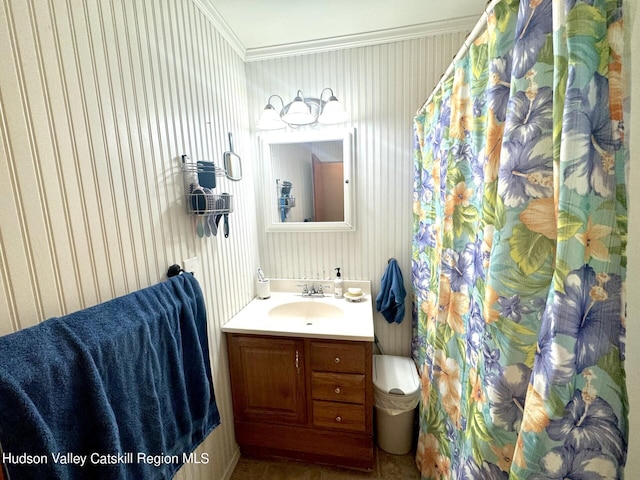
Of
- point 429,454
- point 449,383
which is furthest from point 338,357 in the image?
point 429,454

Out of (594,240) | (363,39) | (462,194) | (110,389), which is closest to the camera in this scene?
(594,240)

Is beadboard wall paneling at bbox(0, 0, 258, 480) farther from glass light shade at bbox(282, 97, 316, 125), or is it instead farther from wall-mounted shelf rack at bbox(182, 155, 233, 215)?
glass light shade at bbox(282, 97, 316, 125)

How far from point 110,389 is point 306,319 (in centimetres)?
121

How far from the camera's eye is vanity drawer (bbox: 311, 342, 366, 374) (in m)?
1.36

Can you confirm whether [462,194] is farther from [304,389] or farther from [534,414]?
[304,389]

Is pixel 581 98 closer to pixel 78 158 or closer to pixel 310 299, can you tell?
pixel 78 158

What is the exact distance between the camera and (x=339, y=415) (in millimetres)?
1419

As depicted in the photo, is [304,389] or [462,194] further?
[304,389]

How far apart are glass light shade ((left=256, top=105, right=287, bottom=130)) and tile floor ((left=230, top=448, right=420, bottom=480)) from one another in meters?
2.11

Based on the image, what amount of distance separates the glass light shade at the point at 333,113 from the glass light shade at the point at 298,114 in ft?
0.28

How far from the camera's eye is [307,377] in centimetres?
142

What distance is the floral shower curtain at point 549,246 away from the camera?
47cm

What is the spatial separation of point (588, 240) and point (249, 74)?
2.04 meters

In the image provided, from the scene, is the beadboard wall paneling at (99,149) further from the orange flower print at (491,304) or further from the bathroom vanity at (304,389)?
the orange flower print at (491,304)
